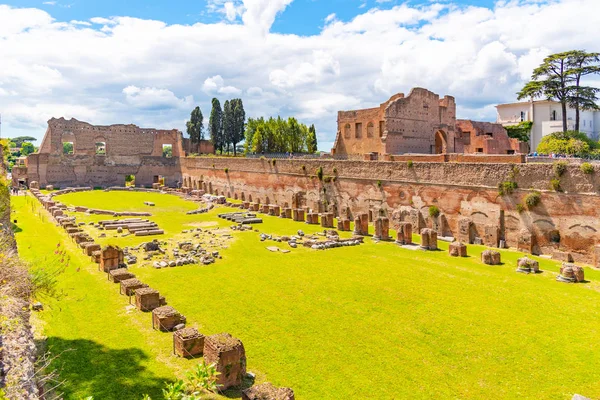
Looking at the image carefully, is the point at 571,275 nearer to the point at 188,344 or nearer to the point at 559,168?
the point at 559,168

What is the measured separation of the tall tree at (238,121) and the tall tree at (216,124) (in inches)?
64.5

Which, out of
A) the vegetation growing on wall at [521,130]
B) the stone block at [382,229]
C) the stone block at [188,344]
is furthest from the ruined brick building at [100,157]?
the stone block at [188,344]

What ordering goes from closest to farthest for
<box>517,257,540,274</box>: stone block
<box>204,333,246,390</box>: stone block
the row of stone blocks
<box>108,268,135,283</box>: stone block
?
the row of stone blocks < <box>204,333,246,390</box>: stone block < <box>108,268,135,283</box>: stone block < <box>517,257,540,274</box>: stone block

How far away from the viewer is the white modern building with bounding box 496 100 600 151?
36938 millimetres

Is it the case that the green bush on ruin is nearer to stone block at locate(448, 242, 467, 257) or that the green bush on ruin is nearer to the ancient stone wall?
stone block at locate(448, 242, 467, 257)

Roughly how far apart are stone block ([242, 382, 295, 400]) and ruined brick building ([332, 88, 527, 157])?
2433 centimetres

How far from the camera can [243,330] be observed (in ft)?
28.8

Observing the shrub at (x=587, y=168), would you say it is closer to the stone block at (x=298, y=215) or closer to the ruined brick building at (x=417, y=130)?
the stone block at (x=298, y=215)

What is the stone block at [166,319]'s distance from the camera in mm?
8633

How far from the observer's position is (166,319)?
342 inches

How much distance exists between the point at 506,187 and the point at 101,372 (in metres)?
15.0

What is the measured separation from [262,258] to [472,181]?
927cm

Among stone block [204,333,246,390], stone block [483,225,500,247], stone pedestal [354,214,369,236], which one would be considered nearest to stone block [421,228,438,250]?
stone block [483,225,500,247]

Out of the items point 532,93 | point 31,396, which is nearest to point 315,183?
point 532,93
